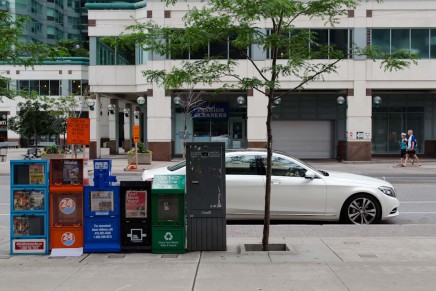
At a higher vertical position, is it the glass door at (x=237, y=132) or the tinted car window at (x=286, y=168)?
the glass door at (x=237, y=132)

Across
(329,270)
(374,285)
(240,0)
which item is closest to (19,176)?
(240,0)

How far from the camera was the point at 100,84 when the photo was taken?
3412cm

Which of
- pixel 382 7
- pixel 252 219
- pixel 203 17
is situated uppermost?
pixel 382 7

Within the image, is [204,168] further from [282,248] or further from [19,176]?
[19,176]

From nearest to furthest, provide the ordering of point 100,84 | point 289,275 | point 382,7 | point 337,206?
point 289,275 → point 337,206 → point 382,7 → point 100,84

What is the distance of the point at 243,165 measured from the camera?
435 inches

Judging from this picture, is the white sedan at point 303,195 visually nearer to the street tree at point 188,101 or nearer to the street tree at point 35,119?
the street tree at point 188,101

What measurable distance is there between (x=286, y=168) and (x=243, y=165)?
2.92 feet

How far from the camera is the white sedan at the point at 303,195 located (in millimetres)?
10711

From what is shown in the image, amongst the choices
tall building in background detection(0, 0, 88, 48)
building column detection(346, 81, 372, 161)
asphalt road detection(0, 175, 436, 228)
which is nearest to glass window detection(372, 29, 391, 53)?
building column detection(346, 81, 372, 161)

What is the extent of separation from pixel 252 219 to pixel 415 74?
23.9 m

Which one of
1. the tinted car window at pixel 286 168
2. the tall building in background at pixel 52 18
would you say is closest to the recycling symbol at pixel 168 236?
the tinted car window at pixel 286 168

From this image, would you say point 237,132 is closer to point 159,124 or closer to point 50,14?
point 159,124

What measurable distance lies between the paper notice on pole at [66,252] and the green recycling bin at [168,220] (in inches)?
42.5
